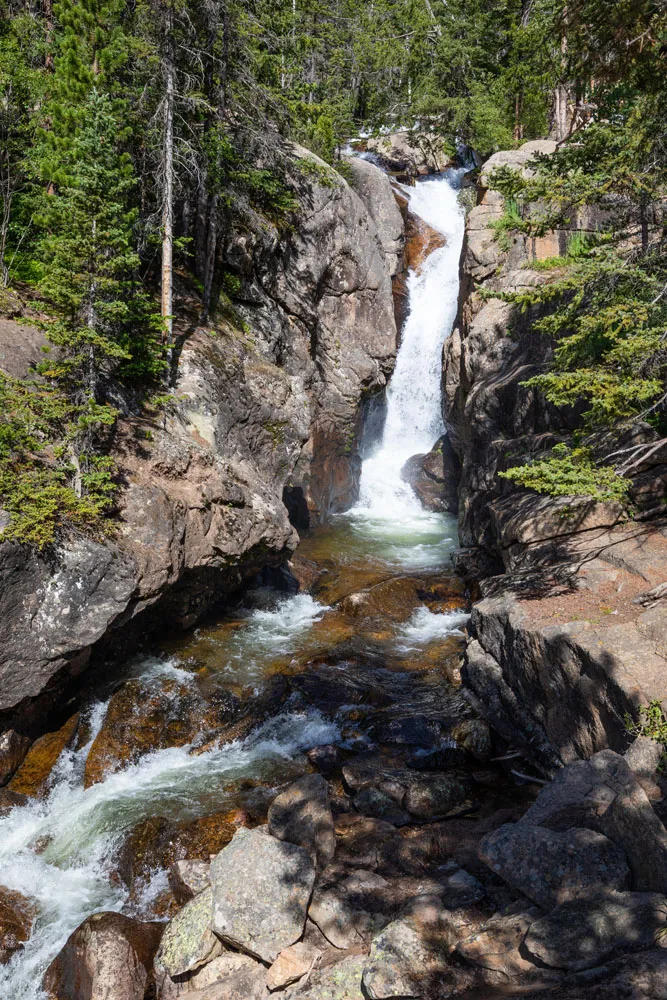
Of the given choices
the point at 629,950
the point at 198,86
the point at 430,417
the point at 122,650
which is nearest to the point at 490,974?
the point at 629,950

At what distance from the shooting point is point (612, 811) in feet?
18.6

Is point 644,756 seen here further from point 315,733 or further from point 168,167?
point 168,167

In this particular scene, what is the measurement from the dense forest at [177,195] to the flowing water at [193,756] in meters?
3.95

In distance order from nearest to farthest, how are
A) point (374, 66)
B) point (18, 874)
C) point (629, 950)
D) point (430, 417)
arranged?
point (629, 950)
point (18, 874)
point (430, 417)
point (374, 66)

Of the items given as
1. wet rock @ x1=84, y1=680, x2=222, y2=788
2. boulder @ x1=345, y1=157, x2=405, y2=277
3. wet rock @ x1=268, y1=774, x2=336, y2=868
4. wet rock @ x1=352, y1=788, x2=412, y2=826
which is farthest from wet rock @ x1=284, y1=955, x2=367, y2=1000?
boulder @ x1=345, y1=157, x2=405, y2=277

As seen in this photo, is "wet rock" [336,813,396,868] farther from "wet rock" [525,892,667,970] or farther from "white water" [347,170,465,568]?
"white water" [347,170,465,568]

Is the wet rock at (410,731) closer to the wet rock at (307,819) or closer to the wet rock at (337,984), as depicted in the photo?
the wet rock at (307,819)

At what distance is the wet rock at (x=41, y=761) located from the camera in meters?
8.99

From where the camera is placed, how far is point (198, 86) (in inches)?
632

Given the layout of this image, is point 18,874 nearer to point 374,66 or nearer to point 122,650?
point 122,650

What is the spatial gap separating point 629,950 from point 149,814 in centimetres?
657

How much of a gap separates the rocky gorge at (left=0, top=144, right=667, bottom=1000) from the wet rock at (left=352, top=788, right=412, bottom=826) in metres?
0.05

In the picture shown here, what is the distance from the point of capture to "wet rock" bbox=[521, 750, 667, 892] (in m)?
5.09

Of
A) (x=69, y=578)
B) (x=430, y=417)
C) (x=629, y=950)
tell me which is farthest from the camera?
(x=430, y=417)
